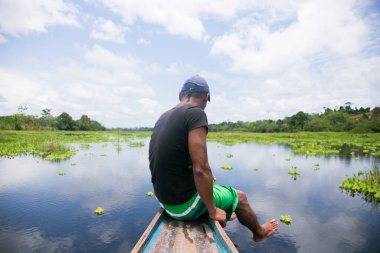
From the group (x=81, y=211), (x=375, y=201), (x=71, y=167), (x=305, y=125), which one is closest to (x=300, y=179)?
(x=375, y=201)

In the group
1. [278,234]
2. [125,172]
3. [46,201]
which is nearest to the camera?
[278,234]

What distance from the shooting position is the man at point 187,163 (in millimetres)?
3080

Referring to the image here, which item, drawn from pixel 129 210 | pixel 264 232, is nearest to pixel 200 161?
pixel 264 232

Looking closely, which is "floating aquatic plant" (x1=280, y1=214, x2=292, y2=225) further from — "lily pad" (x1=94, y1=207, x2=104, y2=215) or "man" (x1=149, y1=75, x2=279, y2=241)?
"lily pad" (x1=94, y1=207, x2=104, y2=215)

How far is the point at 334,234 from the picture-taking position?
24.7 feet

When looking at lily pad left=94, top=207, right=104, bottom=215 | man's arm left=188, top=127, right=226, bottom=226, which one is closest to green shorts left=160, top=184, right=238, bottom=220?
man's arm left=188, top=127, right=226, bottom=226

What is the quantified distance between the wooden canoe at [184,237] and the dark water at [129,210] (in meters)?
3.55

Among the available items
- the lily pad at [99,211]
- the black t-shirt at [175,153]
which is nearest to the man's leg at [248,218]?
the black t-shirt at [175,153]

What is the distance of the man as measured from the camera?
3080mm

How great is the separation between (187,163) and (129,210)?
6489 millimetres

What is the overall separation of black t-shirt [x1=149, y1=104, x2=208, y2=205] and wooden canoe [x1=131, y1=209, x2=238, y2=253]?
373 mm

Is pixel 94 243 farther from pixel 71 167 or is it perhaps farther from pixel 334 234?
pixel 71 167

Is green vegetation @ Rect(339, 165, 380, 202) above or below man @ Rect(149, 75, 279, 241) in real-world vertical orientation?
below

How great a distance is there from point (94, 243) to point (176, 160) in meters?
4.91
